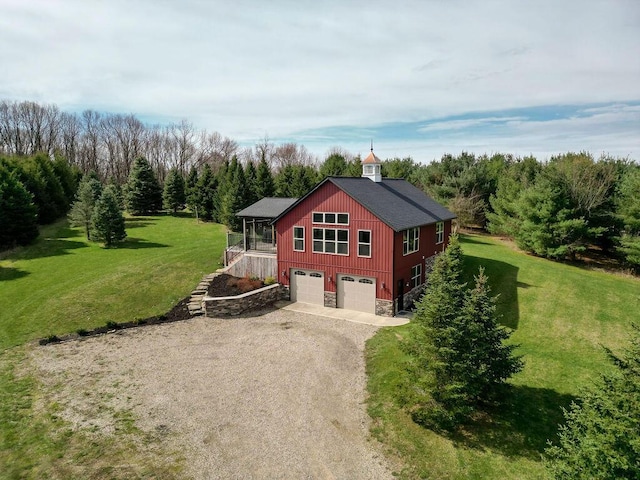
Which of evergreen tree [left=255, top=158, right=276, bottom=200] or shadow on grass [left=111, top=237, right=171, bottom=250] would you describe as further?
evergreen tree [left=255, top=158, right=276, bottom=200]

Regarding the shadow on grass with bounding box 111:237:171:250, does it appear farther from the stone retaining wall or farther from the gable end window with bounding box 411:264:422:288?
the gable end window with bounding box 411:264:422:288

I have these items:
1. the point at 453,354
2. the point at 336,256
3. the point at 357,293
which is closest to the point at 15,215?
the point at 336,256

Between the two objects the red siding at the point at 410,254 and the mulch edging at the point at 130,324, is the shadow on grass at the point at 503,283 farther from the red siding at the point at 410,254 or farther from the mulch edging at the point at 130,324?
the mulch edging at the point at 130,324

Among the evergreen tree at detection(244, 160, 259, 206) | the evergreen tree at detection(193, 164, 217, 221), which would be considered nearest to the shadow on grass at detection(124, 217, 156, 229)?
the evergreen tree at detection(193, 164, 217, 221)

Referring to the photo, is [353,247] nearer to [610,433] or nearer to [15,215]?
[610,433]

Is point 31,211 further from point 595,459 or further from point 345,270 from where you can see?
point 595,459

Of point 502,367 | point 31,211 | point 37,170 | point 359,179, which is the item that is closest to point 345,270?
point 359,179

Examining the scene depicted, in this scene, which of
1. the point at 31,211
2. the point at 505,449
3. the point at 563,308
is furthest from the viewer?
the point at 31,211
